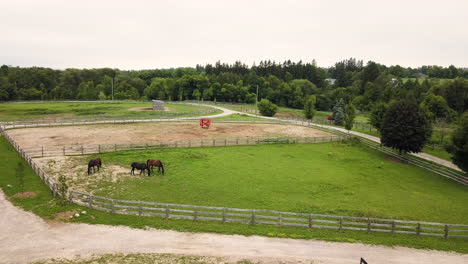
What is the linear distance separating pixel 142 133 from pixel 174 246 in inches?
1157

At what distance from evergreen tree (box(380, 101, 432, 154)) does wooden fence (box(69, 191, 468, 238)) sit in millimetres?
15954

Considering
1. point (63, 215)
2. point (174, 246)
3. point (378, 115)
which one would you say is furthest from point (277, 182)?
point (378, 115)

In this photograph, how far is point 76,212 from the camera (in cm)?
1662

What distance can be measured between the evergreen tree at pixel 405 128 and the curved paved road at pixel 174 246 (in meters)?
19.7

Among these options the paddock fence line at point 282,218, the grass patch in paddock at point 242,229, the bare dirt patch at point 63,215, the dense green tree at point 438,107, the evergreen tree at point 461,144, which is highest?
the dense green tree at point 438,107

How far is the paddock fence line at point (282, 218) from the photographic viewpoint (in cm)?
1580

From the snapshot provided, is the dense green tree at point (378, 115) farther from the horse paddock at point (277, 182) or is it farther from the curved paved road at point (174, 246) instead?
the curved paved road at point (174, 246)

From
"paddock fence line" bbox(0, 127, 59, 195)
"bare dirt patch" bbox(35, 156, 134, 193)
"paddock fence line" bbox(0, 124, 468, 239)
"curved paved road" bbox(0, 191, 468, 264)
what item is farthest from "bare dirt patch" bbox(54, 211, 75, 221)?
"bare dirt patch" bbox(35, 156, 134, 193)

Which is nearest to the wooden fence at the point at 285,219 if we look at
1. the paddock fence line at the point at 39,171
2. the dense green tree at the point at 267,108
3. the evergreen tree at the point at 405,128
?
the paddock fence line at the point at 39,171

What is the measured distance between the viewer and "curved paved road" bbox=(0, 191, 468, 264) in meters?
13.0

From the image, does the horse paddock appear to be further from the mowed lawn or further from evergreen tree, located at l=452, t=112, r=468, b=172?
evergreen tree, located at l=452, t=112, r=468, b=172

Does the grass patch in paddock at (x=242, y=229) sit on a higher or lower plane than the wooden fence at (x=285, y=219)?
lower

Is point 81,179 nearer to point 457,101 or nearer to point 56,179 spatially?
point 56,179

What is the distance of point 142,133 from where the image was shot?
135 ft
